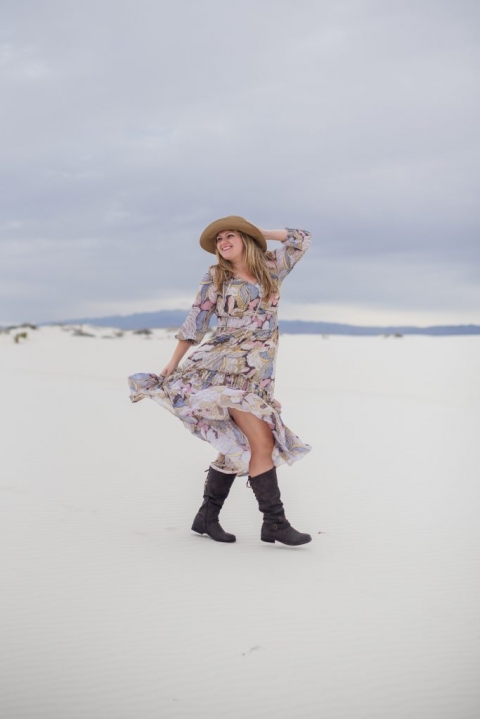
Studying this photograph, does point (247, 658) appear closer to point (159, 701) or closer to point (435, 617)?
point (159, 701)

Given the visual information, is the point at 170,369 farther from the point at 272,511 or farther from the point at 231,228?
the point at 272,511

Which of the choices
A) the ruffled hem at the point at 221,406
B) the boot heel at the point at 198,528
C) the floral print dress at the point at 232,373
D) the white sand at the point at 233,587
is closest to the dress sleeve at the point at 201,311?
the floral print dress at the point at 232,373

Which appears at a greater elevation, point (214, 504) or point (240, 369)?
point (240, 369)

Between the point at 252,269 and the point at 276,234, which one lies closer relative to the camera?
the point at 252,269

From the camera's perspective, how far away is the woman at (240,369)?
Result: 505 centimetres

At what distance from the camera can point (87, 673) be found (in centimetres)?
352

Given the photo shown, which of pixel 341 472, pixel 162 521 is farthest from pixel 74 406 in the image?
pixel 162 521

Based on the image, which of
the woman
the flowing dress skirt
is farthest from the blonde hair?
the flowing dress skirt

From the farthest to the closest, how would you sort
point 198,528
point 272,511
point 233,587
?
1. point 198,528
2. point 272,511
3. point 233,587

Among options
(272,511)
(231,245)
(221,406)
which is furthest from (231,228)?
(272,511)

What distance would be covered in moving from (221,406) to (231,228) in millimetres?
1116

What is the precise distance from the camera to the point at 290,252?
17.2 ft

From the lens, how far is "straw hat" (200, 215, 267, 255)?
16.5 ft

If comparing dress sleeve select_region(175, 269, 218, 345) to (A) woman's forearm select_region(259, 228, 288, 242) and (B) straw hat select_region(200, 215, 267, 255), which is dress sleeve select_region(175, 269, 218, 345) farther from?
(A) woman's forearm select_region(259, 228, 288, 242)
